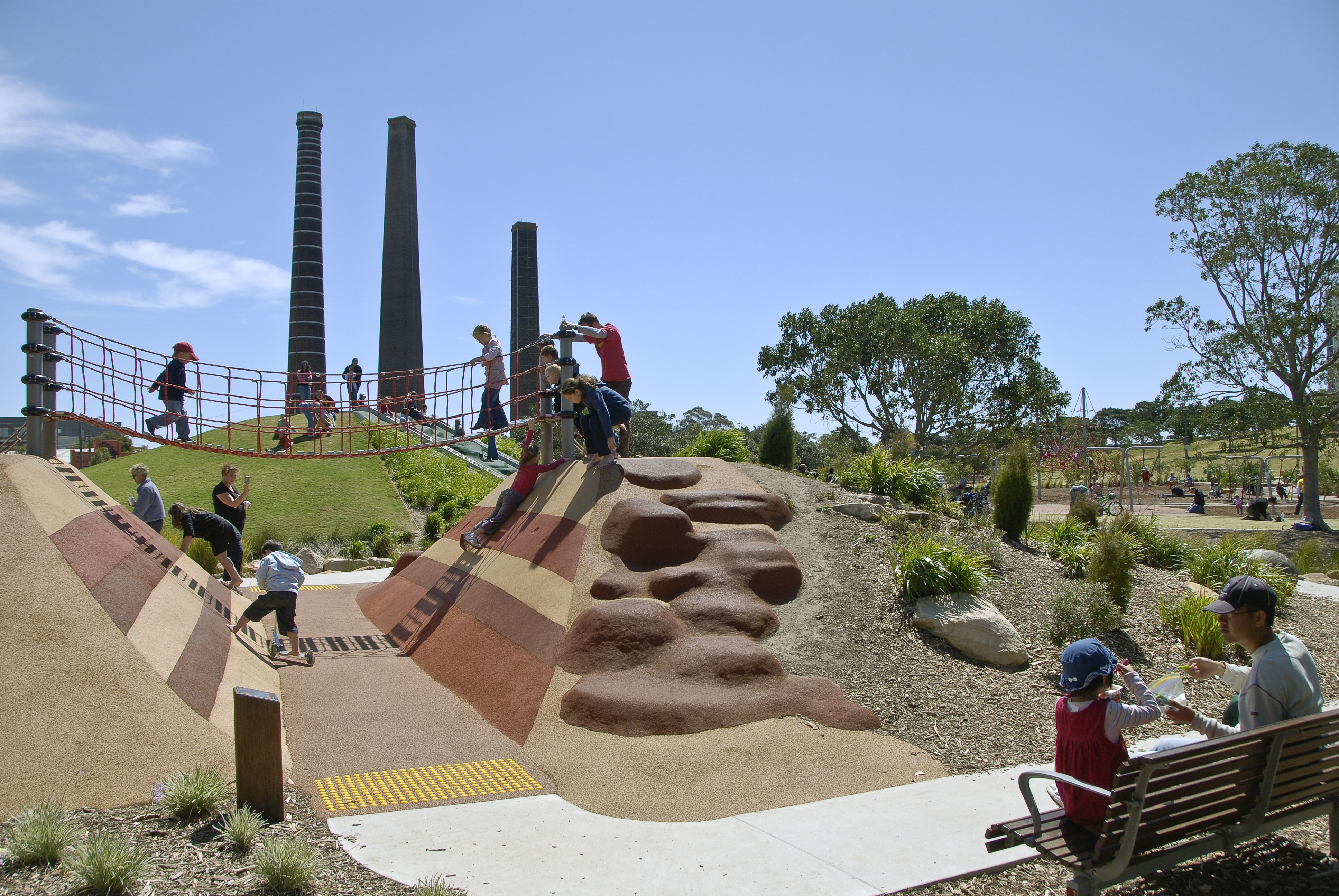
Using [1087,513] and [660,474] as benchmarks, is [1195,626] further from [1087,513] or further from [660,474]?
[660,474]

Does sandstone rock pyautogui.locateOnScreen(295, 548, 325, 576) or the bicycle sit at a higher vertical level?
the bicycle

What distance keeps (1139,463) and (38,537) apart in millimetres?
64862

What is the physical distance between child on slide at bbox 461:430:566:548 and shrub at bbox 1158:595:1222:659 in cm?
750

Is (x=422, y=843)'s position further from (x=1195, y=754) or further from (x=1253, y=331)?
(x=1253, y=331)

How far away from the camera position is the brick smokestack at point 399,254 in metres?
39.1

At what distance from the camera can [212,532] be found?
1145cm

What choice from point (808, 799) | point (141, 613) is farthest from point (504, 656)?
point (808, 799)

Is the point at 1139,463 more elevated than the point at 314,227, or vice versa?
the point at 314,227

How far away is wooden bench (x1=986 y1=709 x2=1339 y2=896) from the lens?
3.62m

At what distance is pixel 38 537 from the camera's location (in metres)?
6.97

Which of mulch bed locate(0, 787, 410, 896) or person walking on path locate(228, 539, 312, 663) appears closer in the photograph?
mulch bed locate(0, 787, 410, 896)

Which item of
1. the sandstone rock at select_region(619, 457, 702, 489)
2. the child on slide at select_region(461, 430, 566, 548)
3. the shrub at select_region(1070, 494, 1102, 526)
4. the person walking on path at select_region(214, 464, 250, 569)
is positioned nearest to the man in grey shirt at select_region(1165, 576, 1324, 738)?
the sandstone rock at select_region(619, 457, 702, 489)

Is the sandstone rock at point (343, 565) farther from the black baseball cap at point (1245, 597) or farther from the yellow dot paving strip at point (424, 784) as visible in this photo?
the black baseball cap at point (1245, 597)

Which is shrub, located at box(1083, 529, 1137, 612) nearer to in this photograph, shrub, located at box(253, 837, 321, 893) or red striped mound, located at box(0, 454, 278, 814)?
shrub, located at box(253, 837, 321, 893)
